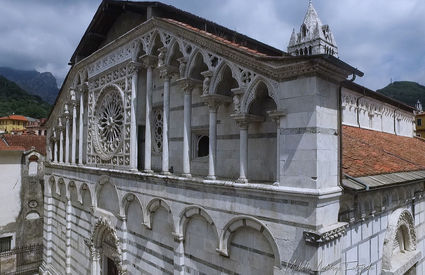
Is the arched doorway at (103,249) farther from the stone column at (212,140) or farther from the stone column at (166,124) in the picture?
the stone column at (212,140)

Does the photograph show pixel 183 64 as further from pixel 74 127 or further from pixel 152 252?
pixel 74 127

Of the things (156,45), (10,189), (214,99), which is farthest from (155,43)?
(10,189)

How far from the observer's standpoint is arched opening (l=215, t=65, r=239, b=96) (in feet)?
20.2

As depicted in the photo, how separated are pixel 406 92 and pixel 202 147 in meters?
76.8

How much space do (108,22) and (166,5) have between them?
4.22 metres

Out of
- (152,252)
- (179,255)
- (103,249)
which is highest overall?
(179,255)

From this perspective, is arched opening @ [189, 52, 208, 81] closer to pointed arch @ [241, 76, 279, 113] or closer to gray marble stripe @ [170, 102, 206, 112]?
gray marble stripe @ [170, 102, 206, 112]

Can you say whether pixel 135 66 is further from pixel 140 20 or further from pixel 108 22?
pixel 108 22

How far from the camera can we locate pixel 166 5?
7.95m

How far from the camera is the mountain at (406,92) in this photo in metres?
64.1

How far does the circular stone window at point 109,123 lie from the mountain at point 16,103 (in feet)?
221

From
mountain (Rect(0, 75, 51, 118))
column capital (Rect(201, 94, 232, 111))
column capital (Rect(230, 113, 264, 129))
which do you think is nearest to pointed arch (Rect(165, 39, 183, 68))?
column capital (Rect(201, 94, 232, 111))

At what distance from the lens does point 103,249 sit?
Answer: 10727 mm

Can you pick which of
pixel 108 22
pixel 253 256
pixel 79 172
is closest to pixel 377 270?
pixel 253 256
